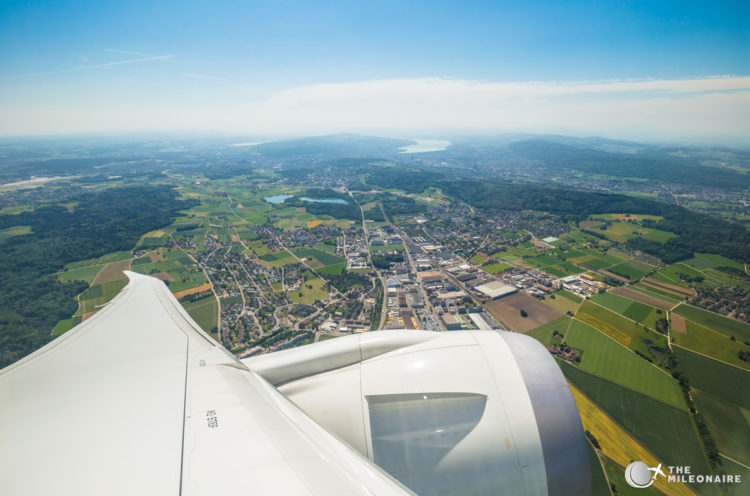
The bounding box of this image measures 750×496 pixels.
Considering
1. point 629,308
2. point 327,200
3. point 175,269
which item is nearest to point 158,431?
point 629,308

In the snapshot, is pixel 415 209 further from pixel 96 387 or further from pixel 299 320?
pixel 96 387

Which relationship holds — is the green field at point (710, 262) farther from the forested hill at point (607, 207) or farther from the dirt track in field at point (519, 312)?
the dirt track in field at point (519, 312)

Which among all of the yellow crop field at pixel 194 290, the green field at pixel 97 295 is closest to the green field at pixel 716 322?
the yellow crop field at pixel 194 290

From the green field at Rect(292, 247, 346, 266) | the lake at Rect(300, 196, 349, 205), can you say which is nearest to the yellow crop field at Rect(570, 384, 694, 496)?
the green field at Rect(292, 247, 346, 266)

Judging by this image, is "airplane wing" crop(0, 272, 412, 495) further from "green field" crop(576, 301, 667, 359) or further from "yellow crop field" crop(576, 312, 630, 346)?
"yellow crop field" crop(576, 312, 630, 346)

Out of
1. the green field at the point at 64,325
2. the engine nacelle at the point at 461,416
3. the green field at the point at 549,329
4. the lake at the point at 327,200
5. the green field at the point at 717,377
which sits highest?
the engine nacelle at the point at 461,416

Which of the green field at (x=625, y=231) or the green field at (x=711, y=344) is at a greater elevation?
the green field at (x=625, y=231)
